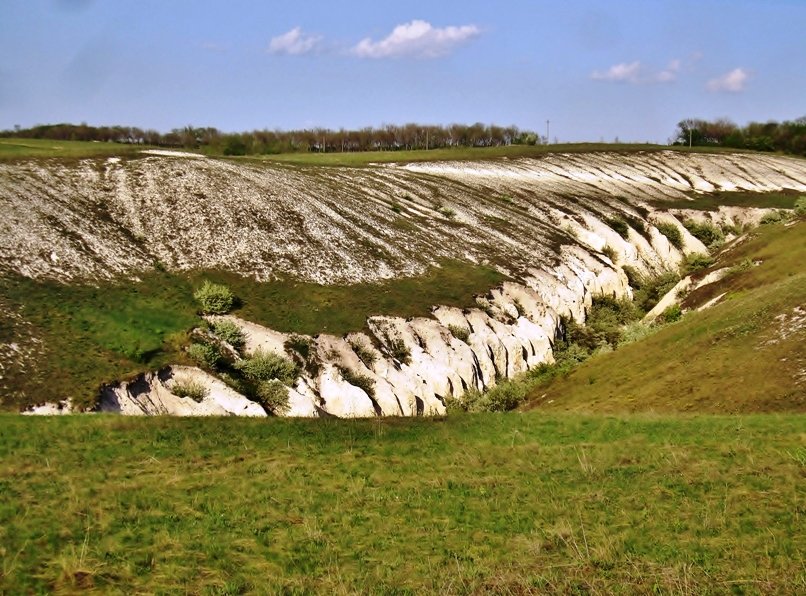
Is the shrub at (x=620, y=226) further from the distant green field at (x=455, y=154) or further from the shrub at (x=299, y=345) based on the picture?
the shrub at (x=299, y=345)

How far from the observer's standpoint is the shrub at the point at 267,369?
134ft

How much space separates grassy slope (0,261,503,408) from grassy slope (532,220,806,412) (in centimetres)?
1329

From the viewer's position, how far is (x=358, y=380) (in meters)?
43.4

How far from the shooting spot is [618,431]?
1014 inches

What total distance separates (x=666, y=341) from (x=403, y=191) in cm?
4910

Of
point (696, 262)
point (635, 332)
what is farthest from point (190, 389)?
point (696, 262)

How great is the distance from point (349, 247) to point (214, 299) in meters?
16.6

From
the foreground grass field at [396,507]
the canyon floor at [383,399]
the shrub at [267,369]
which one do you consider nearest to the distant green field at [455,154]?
the canyon floor at [383,399]

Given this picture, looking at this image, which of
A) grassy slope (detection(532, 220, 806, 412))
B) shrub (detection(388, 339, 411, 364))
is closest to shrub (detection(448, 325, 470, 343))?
shrub (detection(388, 339, 411, 364))

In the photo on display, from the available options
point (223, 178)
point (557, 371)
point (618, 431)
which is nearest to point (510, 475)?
point (618, 431)

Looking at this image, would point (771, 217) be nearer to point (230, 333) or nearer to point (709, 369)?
point (709, 369)

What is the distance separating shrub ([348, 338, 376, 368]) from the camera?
45275 mm

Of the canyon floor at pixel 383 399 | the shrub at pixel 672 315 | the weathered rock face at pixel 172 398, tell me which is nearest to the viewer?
the canyon floor at pixel 383 399

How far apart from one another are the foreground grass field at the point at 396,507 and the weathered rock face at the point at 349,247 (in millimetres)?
14366
